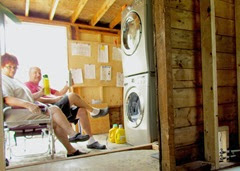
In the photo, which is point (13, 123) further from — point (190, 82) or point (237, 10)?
point (237, 10)

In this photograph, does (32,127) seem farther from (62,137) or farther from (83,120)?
(83,120)

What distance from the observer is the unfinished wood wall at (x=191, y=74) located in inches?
55.1

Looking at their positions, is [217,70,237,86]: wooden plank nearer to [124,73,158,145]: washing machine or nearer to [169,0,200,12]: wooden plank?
[169,0,200,12]: wooden plank

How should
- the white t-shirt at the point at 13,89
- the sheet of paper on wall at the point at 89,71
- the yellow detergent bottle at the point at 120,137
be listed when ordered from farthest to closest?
1. the sheet of paper on wall at the point at 89,71
2. the yellow detergent bottle at the point at 120,137
3. the white t-shirt at the point at 13,89

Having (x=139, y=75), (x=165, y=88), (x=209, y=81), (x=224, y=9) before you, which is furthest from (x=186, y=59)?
(x=139, y=75)

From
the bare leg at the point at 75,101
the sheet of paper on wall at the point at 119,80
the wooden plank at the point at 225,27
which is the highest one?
the wooden plank at the point at 225,27

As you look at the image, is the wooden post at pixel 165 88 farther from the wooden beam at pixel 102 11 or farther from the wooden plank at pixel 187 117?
the wooden beam at pixel 102 11

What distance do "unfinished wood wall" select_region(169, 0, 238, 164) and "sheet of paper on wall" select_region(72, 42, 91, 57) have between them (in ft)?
8.17

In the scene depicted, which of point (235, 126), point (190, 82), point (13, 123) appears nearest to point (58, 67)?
point (13, 123)

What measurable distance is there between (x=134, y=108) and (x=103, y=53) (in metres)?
1.70

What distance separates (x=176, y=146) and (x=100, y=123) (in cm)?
238

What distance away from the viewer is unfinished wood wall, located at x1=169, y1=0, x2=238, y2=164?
4.59ft

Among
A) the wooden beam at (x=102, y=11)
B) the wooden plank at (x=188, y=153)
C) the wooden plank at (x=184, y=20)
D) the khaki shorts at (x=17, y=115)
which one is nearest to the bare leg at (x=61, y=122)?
the khaki shorts at (x=17, y=115)

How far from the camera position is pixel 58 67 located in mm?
3539
